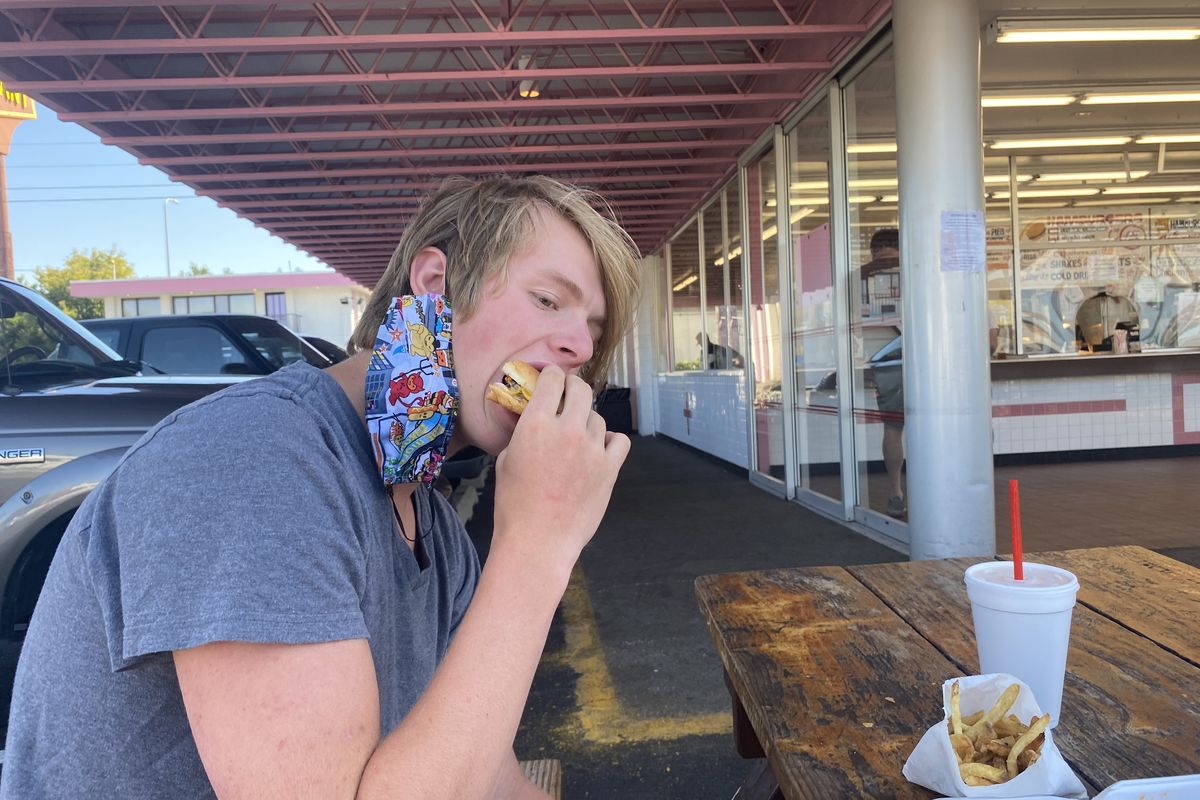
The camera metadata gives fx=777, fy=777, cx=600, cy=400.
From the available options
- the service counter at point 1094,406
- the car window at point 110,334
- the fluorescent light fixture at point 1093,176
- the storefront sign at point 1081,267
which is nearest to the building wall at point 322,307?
the storefront sign at point 1081,267

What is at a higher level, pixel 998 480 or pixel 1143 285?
pixel 1143 285

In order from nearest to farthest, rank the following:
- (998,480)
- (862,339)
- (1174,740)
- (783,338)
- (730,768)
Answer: (1174,740)
(730,768)
(862,339)
(783,338)
(998,480)

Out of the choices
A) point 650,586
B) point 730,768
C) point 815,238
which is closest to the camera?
point 730,768

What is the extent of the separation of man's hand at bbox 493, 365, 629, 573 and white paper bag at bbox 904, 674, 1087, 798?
0.51 meters

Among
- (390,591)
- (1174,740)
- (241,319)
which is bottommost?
(1174,740)

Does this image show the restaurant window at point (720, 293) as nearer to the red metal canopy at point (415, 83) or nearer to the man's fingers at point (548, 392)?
the red metal canopy at point (415, 83)

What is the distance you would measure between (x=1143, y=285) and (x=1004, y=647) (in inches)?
469

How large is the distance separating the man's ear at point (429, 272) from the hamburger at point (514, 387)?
0.59ft

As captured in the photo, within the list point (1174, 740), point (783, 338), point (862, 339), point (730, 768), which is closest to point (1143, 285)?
point (783, 338)

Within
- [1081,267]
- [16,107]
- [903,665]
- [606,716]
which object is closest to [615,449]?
[903,665]

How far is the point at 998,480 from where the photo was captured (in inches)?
330

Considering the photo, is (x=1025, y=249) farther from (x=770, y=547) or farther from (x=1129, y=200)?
(x=770, y=547)

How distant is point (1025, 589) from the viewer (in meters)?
1.14

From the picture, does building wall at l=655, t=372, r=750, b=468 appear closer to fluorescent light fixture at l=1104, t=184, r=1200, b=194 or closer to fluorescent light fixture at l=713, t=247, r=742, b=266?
fluorescent light fixture at l=713, t=247, r=742, b=266
